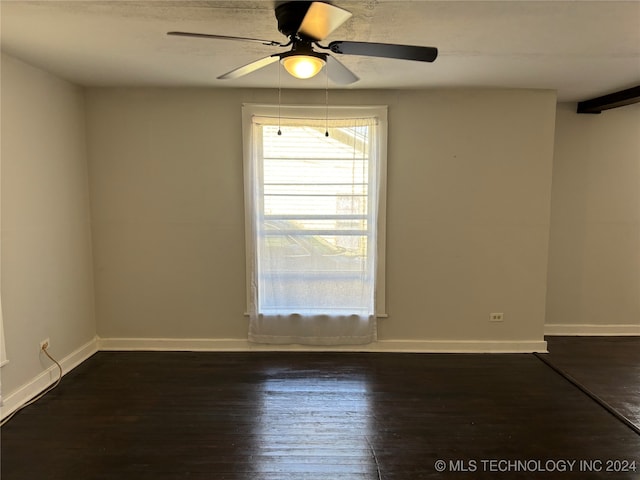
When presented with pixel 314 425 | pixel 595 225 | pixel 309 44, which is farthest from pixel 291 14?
pixel 595 225

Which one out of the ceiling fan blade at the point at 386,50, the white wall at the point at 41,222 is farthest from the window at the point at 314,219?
the ceiling fan blade at the point at 386,50

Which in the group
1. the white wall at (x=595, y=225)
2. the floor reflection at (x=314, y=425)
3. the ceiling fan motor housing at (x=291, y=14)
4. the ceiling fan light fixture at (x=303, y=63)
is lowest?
the floor reflection at (x=314, y=425)

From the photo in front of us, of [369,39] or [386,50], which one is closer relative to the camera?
[386,50]

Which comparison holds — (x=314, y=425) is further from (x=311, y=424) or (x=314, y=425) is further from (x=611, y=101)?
(x=611, y=101)

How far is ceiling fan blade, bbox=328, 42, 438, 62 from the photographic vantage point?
1834 mm

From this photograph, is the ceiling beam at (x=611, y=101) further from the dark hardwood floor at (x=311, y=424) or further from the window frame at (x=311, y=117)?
the dark hardwood floor at (x=311, y=424)

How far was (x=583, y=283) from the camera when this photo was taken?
171 inches

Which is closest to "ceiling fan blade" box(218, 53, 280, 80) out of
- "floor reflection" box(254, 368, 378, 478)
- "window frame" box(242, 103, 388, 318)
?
"window frame" box(242, 103, 388, 318)

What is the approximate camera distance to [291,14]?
1880 millimetres

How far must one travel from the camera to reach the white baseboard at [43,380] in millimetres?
2789

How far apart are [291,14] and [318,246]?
2.18 metres

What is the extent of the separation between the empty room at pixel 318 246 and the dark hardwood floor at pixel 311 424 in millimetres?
25

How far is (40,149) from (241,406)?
2444mm

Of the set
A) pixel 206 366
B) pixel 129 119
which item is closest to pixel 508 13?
pixel 129 119
